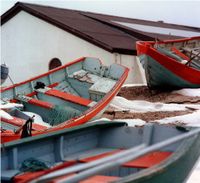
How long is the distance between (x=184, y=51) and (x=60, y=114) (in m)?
9.51

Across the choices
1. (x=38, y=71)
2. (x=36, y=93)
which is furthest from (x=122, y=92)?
(x=36, y=93)

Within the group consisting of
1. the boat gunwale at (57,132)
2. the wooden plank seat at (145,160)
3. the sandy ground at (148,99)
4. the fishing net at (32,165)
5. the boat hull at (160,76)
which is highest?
the boat gunwale at (57,132)

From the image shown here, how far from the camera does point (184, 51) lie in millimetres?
16562

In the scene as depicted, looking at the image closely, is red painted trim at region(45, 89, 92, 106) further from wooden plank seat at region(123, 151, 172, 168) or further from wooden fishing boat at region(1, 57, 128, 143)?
wooden plank seat at region(123, 151, 172, 168)

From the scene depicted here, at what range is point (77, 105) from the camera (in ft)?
29.1

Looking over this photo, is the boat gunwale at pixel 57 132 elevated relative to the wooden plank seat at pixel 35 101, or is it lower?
elevated

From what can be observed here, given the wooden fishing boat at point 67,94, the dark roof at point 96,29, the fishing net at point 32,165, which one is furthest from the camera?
the dark roof at point 96,29

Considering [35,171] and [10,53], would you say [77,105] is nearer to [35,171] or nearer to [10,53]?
[35,171]

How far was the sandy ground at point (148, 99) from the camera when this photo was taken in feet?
34.1

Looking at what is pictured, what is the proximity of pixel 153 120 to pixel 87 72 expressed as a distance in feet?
7.18

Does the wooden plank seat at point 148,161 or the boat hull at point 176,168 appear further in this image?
the wooden plank seat at point 148,161

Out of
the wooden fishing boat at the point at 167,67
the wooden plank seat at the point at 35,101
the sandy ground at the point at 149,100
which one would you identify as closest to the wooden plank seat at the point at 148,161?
the sandy ground at the point at 149,100

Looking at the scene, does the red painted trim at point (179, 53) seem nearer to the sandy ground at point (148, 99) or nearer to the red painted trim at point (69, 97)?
the sandy ground at point (148, 99)

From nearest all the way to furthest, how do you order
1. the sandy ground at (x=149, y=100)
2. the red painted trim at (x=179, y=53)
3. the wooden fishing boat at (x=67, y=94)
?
1. the wooden fishing boat at (x=67, y=94)
2. the sandy ground at (x=149, y=100)
3. the red painted trim at (x=179, y=53)
